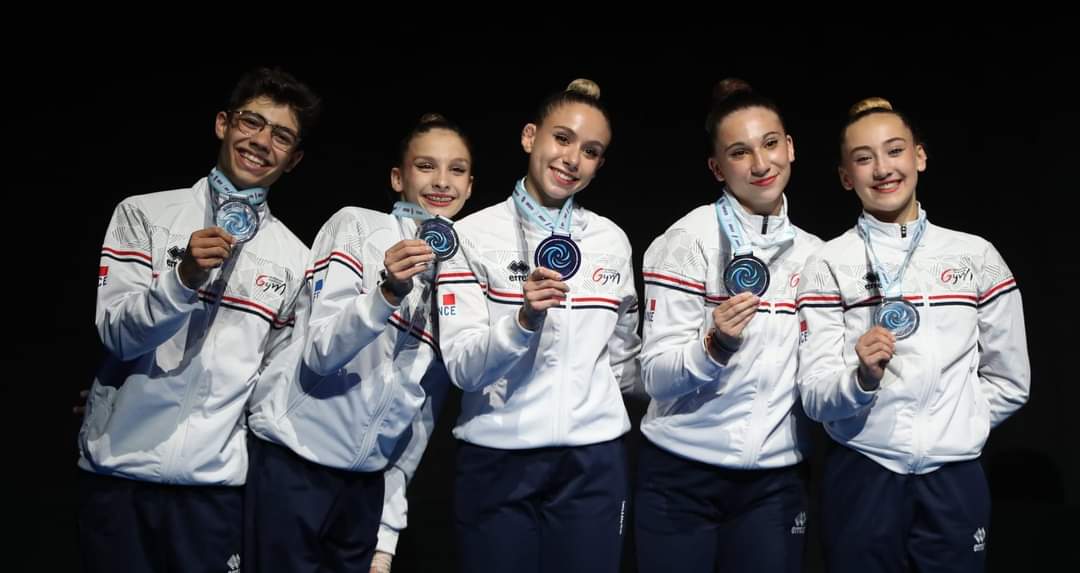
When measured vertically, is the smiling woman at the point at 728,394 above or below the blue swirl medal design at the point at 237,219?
below

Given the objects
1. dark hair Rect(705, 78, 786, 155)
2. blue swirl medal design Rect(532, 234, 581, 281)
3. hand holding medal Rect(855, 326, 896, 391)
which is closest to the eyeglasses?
blue swirl medal design Rect(532, 234, 581, 281)

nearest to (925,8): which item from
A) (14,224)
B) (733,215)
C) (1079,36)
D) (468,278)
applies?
(1079,36)

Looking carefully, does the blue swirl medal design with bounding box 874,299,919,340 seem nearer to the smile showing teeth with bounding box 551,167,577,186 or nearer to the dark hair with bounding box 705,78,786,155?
the dark hair with bounding box 705,78,786,155

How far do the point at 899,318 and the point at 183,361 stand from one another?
74.5 inches

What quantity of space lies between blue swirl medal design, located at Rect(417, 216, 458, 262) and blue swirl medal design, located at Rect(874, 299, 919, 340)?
115 cm

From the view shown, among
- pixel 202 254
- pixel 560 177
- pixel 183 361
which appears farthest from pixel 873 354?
A: pixel 183 361

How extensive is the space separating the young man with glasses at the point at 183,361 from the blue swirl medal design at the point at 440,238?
46 cm

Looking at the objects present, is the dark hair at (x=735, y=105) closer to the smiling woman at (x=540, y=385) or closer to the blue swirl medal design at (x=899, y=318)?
the smiling woman at (x=540, y=385)

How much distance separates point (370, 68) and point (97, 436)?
2288mm

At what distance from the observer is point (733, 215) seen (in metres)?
2.64

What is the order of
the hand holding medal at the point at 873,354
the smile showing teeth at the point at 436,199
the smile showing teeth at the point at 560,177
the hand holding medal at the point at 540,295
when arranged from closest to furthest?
1. the hand holding medal at the point at 540,295
2. the hand holding medal at the point at 873,354
3. the smile showing teeth at the point at 560,177
4. the smile showing teeth at the point at 436,199

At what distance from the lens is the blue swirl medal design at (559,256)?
241cm

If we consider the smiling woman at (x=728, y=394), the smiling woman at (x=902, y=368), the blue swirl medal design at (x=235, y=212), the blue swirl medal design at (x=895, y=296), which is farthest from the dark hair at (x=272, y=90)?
the blue swirl medal design at (x=895, y=296)

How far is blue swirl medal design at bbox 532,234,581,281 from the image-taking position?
241cm
